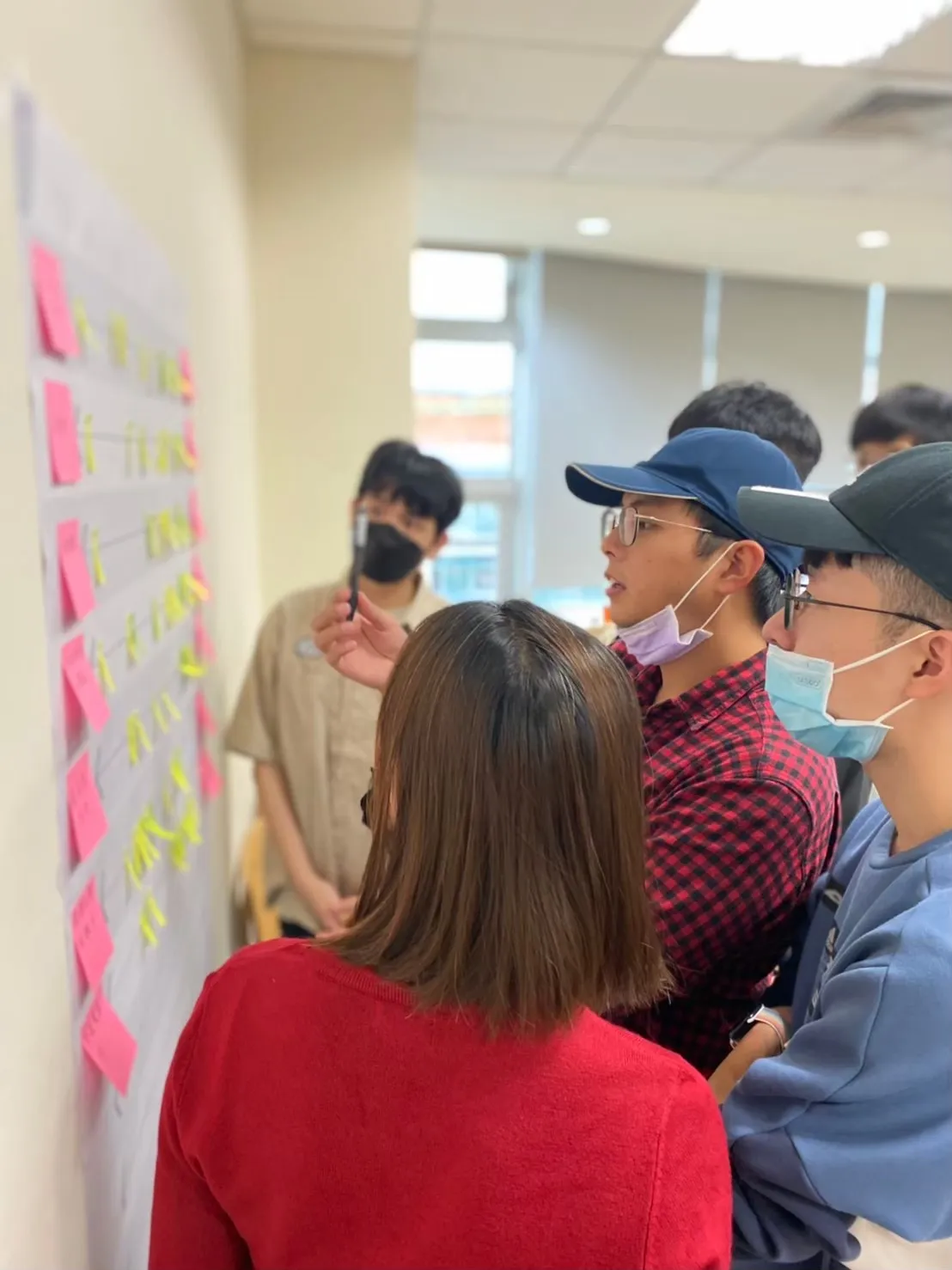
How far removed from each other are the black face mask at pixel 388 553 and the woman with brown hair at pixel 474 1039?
103 cm

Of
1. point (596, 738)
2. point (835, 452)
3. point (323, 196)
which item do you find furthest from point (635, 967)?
point (835, 452)

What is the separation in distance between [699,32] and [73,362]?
2.24 m

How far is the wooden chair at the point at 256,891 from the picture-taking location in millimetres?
1896

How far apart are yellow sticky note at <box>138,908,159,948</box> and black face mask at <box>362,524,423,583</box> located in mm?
783

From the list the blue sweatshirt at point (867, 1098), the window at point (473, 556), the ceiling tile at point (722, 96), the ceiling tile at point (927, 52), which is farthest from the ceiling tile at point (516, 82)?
the window at point (473, 556)

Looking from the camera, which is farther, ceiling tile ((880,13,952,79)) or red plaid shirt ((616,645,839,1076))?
ceiling tile ((880,13,952,79))

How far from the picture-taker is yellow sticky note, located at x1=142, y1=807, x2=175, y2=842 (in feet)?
3.99

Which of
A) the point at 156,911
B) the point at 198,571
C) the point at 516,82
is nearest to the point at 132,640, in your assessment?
the point at 156,911

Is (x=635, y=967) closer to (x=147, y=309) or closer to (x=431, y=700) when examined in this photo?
(x=431, y=700)

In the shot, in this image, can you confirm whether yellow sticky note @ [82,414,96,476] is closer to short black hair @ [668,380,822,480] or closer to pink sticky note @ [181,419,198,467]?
pink sticky note @ [181,419,198,467]

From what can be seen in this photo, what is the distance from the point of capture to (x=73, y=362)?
2.95 feet

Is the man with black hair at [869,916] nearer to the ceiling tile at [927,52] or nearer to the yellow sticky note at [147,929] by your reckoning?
the yellow sticky note at [147,929]

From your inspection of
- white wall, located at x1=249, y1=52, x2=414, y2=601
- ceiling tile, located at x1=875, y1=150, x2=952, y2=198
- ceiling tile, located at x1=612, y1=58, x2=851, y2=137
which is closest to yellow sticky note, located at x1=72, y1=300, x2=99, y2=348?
white wall, located at x1=249, y1=52, x2=414, y2=601

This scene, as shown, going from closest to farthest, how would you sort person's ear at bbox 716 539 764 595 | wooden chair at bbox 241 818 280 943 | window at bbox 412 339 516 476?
1. person's ear at bbox 716 539 764 595
2. wooden chair at bbox 241 818 280 943
3. window at bbox 412 339 516 476
